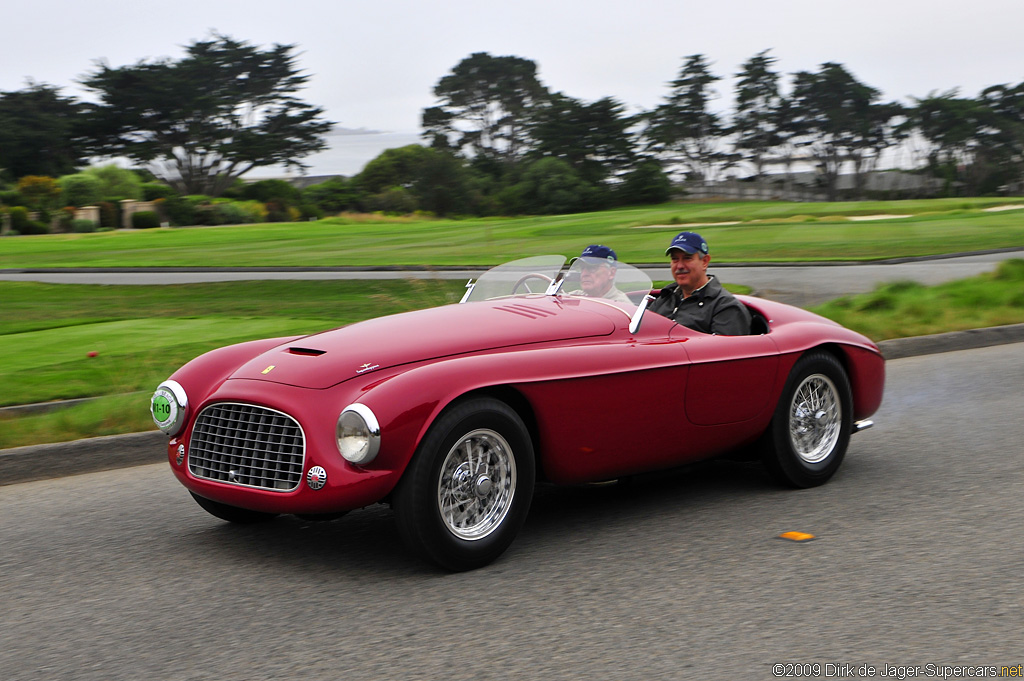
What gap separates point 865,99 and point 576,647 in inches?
3347

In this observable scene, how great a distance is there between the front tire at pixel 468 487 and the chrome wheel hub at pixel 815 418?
1.88 metres

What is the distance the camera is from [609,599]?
12.9 feet

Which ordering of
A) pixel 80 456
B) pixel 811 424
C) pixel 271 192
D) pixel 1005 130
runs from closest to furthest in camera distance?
pixel 811 424, pixel 80 456, pixel 271 192, pixel 1005 130

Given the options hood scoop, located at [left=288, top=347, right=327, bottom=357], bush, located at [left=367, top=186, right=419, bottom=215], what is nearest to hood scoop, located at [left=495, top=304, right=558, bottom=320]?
hood scoop, located at [left=288, top=347, right=327, bottom=357]

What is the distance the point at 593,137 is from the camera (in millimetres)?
68375

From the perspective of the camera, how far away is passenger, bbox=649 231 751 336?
5590 mm

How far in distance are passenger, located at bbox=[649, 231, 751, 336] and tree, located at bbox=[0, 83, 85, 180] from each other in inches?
2067

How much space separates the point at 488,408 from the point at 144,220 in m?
45.8

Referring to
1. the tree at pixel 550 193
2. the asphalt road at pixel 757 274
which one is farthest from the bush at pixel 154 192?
the asphalt road at pixel 757 274

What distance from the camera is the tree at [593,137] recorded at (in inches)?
2692

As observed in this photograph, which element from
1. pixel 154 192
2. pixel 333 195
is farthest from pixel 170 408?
pixel 333 195

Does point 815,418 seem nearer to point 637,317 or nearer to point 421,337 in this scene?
point 637,317

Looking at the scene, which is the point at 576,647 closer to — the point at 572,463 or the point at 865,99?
the point at 572,463

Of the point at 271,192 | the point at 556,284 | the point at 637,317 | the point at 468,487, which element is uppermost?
the point at 271,192
